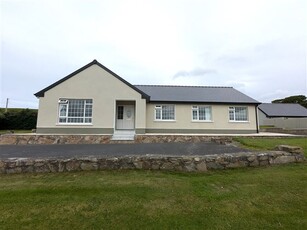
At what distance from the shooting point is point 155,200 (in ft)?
13.5

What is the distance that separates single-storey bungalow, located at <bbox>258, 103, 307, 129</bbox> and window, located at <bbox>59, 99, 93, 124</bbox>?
27768 millimetres

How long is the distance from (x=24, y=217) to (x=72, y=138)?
35.0 ft

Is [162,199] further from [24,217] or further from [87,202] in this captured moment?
[24,217]

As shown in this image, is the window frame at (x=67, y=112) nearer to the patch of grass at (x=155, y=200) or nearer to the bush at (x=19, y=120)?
the patch of grass at (x=155, y=200)

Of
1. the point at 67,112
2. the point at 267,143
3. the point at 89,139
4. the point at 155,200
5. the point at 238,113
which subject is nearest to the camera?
the point at 155,200

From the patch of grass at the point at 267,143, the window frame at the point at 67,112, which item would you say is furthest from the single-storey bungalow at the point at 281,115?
the window frame at the point at 67,112

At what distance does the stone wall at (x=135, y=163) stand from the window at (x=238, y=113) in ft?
36.6

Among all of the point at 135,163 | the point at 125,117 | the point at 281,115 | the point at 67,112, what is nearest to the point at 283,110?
the point at 281,115

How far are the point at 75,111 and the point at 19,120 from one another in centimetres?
1388

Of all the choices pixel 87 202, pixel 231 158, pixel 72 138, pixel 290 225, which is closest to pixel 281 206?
pixel 290 225

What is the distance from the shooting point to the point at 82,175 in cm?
569

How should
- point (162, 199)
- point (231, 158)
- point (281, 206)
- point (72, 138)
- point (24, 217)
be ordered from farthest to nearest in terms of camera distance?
1. point (72, 138)
2. point (231, 158)
3. point (162, 199)
4. point (281, 206)
5. point (24, 217)

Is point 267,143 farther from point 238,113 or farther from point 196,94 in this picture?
point 196,94

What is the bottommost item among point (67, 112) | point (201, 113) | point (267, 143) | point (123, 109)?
point (267, 143)
